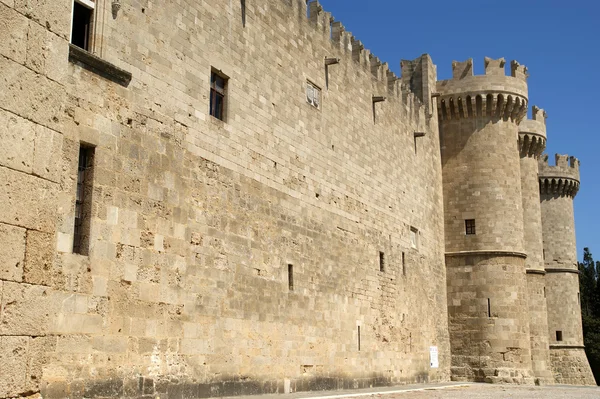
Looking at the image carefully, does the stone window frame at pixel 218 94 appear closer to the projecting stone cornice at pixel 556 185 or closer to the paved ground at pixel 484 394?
the paved ground at pixel 484 394

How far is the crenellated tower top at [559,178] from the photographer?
30.8m

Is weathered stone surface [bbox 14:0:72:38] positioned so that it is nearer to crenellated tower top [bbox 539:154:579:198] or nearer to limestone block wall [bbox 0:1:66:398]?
limestone block wall [bbox 0:1:66:398]

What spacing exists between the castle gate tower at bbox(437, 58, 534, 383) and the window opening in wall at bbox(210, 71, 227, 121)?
12.5 m

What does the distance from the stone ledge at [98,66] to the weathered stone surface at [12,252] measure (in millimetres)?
5030

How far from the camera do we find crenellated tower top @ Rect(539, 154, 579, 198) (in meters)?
30.8

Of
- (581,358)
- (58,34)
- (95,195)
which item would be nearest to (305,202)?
(95,195)

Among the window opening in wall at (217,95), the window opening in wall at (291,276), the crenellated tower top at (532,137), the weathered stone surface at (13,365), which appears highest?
the crenellated tower top at (532,137)

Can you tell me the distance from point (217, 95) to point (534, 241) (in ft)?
58.9

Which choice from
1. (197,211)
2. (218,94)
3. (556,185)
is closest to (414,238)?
(218,94)

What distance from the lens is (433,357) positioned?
19500 mm

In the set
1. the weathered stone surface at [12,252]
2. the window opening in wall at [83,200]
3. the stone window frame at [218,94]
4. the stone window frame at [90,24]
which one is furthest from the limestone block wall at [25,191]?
the stone window frame at [218,94]

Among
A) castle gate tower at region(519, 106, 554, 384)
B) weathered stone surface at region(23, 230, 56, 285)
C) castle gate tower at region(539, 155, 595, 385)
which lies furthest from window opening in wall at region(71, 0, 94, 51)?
castle gate tower at region(539, 155, 595, 385)

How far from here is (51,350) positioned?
7.51m

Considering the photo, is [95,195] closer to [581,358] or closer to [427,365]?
[427,365]
